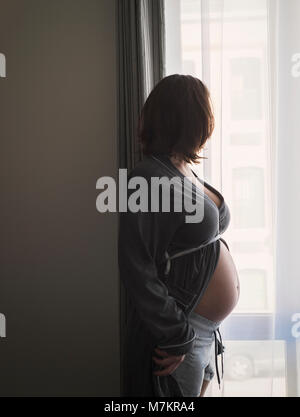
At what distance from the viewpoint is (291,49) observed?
162cm

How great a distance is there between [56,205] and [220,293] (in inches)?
35.3

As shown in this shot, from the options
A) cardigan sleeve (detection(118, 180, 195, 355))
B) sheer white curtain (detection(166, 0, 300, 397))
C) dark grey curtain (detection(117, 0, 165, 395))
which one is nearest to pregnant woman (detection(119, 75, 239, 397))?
cardigan sleeve (detection(118, 180, 195, 355))

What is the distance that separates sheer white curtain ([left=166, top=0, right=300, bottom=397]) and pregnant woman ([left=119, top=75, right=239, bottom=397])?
0.53 meters

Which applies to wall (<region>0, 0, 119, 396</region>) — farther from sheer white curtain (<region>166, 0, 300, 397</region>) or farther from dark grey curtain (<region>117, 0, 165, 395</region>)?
sheer white curtain (<region>166, 0, 300, 397</region>)

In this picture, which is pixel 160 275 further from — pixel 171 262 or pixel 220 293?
pixel 220 293

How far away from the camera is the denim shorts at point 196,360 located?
109 cm

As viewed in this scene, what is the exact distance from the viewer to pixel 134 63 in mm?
1523

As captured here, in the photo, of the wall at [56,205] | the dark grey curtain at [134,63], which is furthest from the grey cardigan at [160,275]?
the wall at [56,205]

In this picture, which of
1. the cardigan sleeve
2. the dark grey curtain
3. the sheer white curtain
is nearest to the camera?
the cardigan sleeve

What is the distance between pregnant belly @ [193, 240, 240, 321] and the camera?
3.71ft

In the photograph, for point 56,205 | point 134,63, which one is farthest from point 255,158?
point 56,205

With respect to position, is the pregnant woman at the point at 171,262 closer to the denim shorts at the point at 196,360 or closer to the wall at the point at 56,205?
the denim shorts at the point at 196,360
